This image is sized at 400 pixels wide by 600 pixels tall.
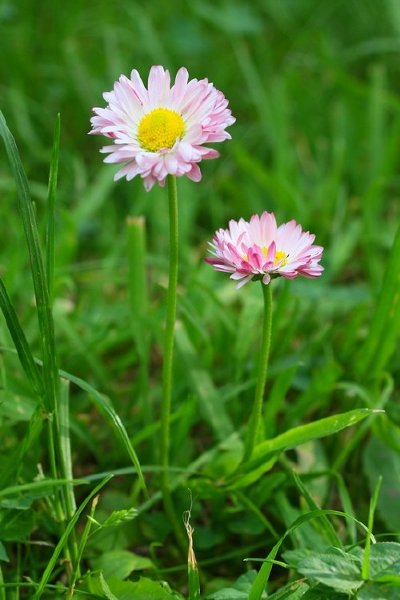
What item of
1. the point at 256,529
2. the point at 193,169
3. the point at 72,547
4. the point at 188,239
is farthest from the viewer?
the point at 188,239

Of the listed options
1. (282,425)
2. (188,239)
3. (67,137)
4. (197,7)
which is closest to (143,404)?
(282,425)

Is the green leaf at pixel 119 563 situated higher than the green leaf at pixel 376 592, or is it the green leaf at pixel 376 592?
the green leaf at pixel 376 592

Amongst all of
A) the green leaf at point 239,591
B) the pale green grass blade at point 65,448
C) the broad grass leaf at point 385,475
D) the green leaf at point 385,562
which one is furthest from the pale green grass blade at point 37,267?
the broad grass leaf at point 385,475

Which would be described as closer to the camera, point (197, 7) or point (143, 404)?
point (143, 404)

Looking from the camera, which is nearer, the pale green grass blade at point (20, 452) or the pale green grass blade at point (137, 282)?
the pale green grass blade at point (20, 452)

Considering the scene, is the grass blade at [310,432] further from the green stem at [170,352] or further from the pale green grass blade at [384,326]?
the pale green grass blade at [384,326]

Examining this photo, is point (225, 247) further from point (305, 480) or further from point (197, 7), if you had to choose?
point (197, 7)

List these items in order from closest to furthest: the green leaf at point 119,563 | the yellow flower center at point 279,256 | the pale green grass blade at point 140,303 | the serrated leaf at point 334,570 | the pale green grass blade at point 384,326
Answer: the serrated leaf at point 334,570 → the yellow flower center at point 279,256 → the green leaf at point 119,563 → the pale green grass blade at point 384,326 → the pale green grass blade at point 140,303
